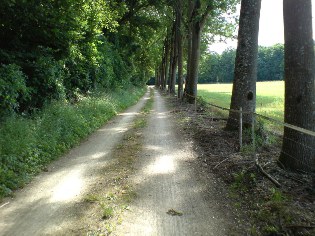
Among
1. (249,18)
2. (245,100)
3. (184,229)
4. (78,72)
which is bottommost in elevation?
(184,229)

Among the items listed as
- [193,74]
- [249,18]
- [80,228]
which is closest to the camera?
[80,228]

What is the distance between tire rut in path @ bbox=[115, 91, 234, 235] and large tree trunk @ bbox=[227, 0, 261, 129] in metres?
2.62

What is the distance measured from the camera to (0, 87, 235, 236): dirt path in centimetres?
514

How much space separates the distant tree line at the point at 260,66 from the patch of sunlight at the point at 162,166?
330 ft

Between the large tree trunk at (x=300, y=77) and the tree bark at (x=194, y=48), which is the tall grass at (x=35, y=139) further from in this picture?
the tree bark at (x=194, y=48)

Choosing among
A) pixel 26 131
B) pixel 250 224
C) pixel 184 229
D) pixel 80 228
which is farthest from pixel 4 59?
pixel 250 224

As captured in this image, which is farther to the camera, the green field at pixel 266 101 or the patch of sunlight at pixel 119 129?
the green field at pixel 266 101

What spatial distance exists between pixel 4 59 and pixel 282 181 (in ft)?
28.0

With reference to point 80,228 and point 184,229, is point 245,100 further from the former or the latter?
point 80,228

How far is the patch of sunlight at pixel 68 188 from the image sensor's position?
634 cm

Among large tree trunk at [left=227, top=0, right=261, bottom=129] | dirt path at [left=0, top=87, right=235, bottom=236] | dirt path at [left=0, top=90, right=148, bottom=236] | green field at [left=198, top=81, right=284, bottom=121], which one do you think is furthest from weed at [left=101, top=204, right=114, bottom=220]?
green field at [left=198, top=81, right=284, bottom=121]

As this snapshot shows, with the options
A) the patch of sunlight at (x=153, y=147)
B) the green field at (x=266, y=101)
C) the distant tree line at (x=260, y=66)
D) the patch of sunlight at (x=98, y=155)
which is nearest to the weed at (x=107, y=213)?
the patch of sunlight at (x=98, y=155)

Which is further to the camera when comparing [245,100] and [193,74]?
[193,74]

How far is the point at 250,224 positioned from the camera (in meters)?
5.22
